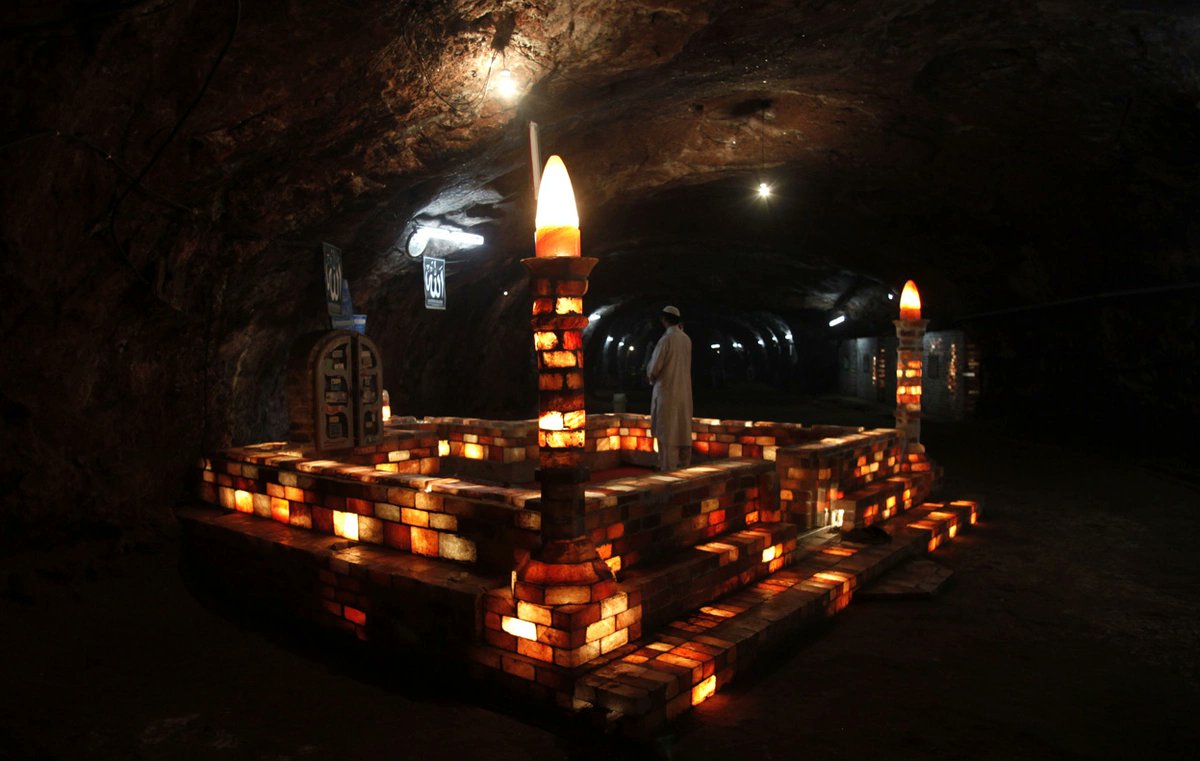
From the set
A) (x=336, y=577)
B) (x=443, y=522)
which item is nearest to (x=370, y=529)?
(x=336, y=577)

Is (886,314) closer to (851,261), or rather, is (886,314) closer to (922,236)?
(851,261)

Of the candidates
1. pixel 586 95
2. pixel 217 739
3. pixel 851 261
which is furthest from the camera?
pixel 851 261

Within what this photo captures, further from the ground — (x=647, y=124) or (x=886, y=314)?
(x=647, y=124)

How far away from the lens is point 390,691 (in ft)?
13.5

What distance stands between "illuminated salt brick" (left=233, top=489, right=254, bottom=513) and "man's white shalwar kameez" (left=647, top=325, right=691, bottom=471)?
3.49 m

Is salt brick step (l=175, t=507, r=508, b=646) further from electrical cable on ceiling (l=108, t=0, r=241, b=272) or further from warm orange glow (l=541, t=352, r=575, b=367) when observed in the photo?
electrical cable on ceiling (l=108, t=0, r=241, b=272)

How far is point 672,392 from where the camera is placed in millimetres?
7215

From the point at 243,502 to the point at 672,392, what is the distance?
3.78 meters

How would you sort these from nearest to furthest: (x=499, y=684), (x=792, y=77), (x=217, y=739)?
(x=217, y=739) → (x=499, y=684) → (x=792, y=77)

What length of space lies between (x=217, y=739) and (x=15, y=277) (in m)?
3.62

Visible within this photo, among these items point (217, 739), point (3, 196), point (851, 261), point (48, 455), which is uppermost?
point (851, 261)

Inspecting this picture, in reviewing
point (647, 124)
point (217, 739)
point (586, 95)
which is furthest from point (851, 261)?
point (217, 739)

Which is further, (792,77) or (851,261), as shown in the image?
(851,261)

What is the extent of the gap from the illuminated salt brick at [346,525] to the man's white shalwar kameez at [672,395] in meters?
3.01
